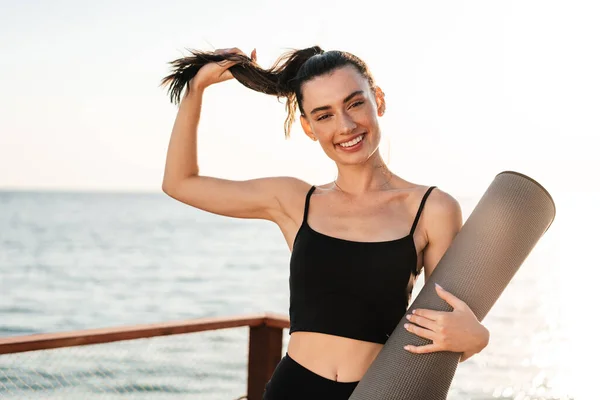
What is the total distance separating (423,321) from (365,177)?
515 millimetres

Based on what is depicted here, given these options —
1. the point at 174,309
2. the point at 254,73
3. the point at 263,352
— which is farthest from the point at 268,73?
the point at 174,309

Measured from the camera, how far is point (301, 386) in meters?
1.93

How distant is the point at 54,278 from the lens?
20.2m

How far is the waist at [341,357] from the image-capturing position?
1.89 meters

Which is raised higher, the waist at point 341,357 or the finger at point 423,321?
the finger at point 423,321

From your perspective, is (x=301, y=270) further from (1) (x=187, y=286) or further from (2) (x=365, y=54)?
(1) (x=187, y=286)

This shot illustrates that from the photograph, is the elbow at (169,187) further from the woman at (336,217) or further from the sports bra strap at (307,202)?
the sports bra strap at (307,202)

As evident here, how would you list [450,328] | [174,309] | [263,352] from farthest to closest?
1. [174,309]
2. [263,352]
3. [450,328]

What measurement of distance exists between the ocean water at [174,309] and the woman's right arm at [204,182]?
42.6 inches

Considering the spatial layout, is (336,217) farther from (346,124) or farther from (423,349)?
(423,349)

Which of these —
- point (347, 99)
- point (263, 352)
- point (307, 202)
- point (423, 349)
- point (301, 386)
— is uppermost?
point (347, 99)

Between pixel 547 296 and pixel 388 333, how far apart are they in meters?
17.0

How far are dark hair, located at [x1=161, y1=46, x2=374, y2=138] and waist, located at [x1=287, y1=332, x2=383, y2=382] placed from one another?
0.64m

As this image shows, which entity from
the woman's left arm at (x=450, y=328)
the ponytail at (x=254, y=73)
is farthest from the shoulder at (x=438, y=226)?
the ponytail at (x=254, y=73)
